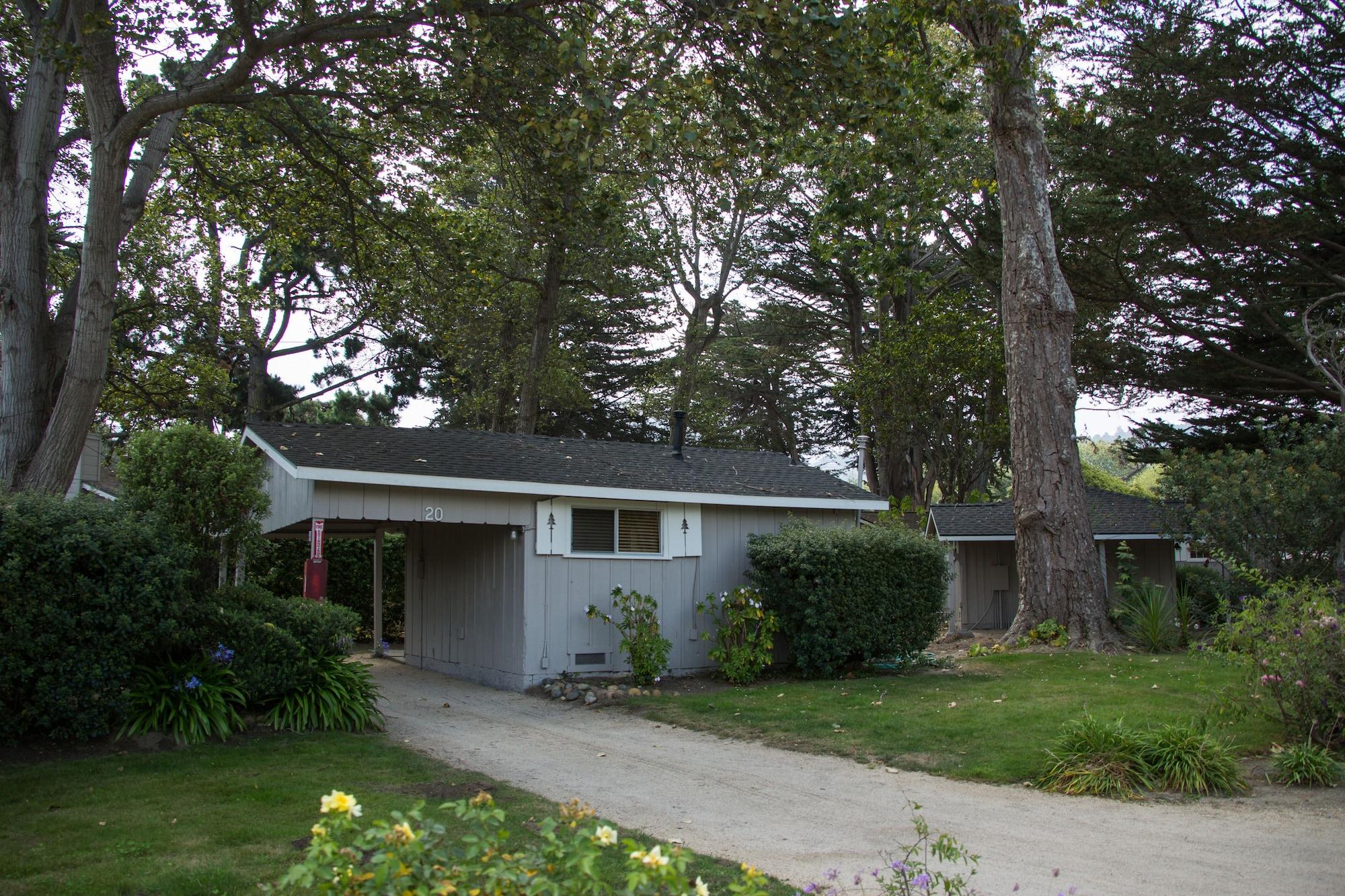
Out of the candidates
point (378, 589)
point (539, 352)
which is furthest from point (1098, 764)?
point (539, 352)

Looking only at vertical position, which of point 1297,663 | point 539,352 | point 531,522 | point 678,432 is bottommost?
point 1297,663

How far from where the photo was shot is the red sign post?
10195 millimetres

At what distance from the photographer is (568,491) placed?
12.5 meters

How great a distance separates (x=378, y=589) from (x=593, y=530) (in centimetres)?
504

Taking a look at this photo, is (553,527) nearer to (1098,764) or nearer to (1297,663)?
(1098,764)

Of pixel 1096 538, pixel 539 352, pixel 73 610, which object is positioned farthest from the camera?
pixel 539 352

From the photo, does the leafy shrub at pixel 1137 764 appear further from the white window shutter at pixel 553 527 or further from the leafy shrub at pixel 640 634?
the white window shutter at pixel 553 527

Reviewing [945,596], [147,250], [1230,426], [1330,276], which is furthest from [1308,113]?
[147,250]

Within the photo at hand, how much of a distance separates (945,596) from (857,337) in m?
20.1

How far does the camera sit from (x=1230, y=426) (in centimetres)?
2194

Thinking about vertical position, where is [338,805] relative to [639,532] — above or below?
below

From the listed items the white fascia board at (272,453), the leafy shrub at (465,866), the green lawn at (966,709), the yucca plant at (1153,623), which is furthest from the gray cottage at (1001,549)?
the leafy shrub at (465,866)

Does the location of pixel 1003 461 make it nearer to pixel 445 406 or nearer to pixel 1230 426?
pixel 1230 426

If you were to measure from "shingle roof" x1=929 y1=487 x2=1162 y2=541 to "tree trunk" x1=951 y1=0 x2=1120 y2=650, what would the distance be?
5394 mm
